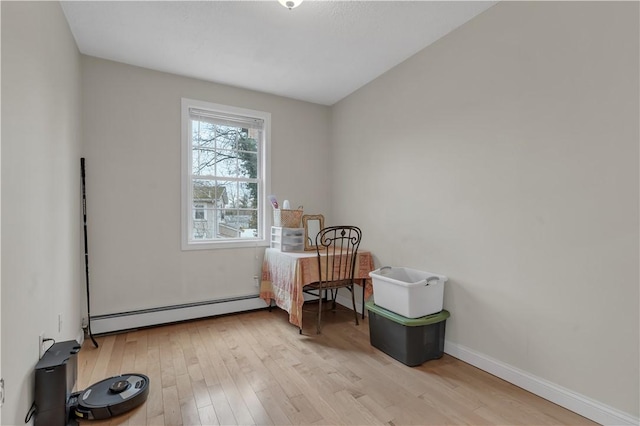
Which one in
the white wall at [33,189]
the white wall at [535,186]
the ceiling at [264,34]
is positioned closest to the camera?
the white wall at [33,189]

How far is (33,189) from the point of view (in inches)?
61.8

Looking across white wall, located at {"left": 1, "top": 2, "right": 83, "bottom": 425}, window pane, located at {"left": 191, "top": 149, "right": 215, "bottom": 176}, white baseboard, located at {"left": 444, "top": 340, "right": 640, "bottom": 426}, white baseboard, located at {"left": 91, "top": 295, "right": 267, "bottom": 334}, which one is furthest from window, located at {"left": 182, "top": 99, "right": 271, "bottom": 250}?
white baseboard, located at {"left": 444, "top": 340, "right": 640, "bottom": 426}

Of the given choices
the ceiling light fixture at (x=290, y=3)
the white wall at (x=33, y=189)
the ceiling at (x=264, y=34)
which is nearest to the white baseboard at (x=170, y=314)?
the white wall at (x=33, y=189)

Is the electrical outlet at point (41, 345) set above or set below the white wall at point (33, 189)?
below

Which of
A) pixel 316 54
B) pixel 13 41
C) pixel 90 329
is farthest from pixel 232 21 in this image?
pixel 90 329

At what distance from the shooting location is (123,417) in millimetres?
1710

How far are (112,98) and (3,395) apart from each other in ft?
8.52

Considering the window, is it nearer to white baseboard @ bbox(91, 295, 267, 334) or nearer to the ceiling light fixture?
white baseboard @ bbox(91, 295, 267, 334)

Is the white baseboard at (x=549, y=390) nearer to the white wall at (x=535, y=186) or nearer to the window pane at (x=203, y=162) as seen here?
the white wall at (x=535, y=186)

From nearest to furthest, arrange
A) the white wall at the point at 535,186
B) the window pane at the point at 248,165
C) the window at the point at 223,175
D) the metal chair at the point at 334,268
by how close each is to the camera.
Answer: the white wall at the point at 535,186 < the metal chair at the point at 334,268 < the window at the point at 223,175 < the window pane at the point at 248,165

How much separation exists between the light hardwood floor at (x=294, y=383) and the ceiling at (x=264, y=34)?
2575 millimetres

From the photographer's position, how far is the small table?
9.38 feet

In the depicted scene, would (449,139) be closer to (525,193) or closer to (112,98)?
(525,193)

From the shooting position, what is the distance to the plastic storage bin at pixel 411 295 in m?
2.29
